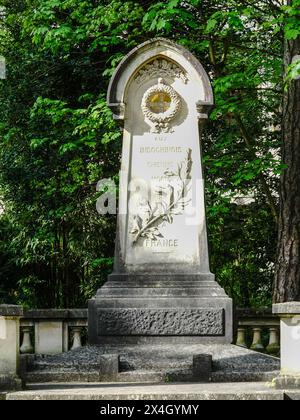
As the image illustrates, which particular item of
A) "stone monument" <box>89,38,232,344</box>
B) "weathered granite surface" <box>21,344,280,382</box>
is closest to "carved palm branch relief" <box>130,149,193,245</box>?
"stone monument" <box>89,38,232,344</box>

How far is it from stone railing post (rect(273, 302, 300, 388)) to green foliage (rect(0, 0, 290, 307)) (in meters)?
7.16

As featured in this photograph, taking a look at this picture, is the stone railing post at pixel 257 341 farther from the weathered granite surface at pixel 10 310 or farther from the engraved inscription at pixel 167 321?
the weathered granite surface at pixel 10 310

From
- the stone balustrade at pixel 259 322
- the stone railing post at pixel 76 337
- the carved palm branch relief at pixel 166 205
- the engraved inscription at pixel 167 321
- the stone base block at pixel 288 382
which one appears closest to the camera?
the stone base block at pixel 288 382

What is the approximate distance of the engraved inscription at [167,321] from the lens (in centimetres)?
1037

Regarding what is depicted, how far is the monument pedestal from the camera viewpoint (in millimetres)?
10383

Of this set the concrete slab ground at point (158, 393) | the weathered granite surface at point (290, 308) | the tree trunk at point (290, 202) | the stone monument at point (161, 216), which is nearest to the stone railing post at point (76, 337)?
the stone monument at point (161, 216)

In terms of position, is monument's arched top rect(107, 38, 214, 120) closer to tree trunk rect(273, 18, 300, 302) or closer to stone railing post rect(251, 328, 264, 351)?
tree trunk rect(273, 18, 300, 302)

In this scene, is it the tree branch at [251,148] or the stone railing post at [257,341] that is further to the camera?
the tree branch at [251,148]

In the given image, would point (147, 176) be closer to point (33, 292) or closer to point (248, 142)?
point (248, 142)

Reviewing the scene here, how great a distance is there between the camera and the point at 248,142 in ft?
53.6

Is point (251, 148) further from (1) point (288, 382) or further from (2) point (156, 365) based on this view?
(1) point (288, 382)

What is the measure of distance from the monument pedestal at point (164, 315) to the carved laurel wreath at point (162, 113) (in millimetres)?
2116

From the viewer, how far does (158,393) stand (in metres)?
7.45

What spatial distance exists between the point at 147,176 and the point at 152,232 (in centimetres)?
73
